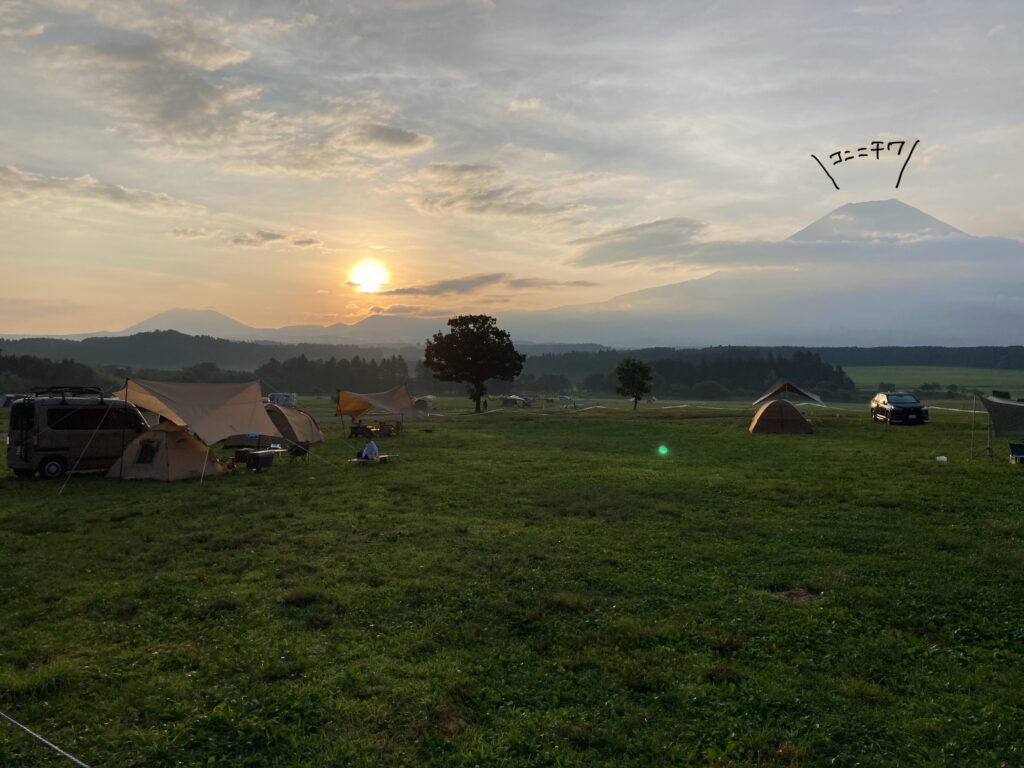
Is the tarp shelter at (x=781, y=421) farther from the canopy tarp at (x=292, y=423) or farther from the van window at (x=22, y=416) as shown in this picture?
the van window at (x=22, y=416)

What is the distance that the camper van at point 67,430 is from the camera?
1906cm

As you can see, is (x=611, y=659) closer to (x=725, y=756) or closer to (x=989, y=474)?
(x=725, y=756)

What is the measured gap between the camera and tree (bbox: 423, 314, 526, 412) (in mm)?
51875

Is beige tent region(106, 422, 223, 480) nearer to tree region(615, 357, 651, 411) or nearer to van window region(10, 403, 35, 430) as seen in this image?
van window region(10, 403, 35, 430)

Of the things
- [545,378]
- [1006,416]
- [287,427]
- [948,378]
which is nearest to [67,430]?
[287,427]

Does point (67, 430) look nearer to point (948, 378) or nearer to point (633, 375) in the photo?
point (633, 375)

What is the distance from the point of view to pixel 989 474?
1895 centimetres

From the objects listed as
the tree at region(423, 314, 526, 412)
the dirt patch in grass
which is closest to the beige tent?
the dirt patch in grass

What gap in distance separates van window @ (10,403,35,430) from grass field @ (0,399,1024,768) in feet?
9.89

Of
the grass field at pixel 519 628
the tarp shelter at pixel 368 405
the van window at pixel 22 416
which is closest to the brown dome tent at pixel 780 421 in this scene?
the grass field at pixel 519 628

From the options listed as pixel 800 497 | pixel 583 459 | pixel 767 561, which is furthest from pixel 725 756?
pixel 583 459

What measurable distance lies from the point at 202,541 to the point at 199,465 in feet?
29.3

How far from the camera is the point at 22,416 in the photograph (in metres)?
19.0

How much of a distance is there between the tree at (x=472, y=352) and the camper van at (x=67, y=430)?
31531 millimetres
